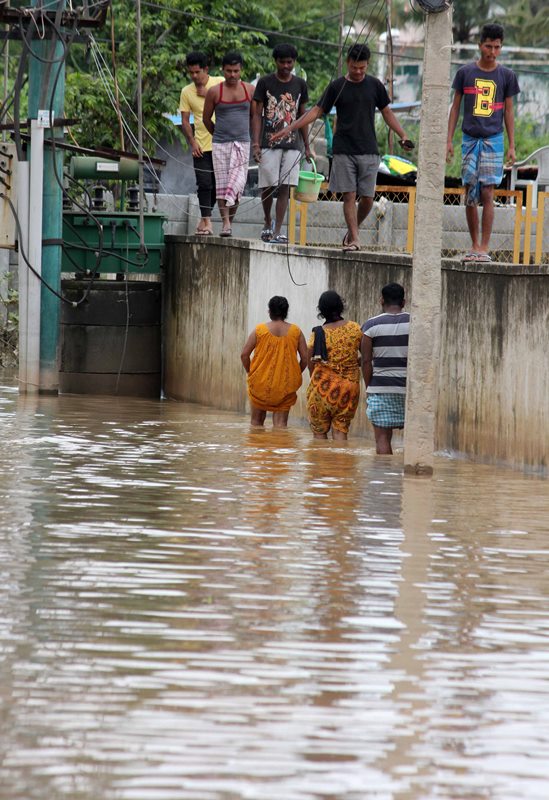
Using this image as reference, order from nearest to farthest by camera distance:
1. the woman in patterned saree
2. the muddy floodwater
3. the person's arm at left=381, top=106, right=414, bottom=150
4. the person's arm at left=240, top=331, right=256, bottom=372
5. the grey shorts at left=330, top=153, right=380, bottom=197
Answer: the muddy floodwater < the woman in patterned saree < the person's arm at left=240, top=331, right=256, bottom=372 < the person's arm at left=381, top=106, right=414, bottom=150 < the grey shorts at left=330, top=153, right=380, bottom=197

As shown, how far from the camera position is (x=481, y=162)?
13375 millimetres

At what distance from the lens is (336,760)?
5.07 m

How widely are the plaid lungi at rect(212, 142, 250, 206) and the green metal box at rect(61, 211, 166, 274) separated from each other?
86.1 inches

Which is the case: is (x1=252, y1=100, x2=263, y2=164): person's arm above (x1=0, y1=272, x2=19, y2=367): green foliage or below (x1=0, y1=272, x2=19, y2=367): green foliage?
above

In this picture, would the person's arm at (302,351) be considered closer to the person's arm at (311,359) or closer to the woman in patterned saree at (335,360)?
the person's arm at (311,359)

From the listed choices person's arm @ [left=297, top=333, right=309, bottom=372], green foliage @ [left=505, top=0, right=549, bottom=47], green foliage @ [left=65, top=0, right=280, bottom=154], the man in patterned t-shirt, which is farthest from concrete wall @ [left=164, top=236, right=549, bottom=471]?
green foliage @ [left=505, top=0, right=549, bottom=47]

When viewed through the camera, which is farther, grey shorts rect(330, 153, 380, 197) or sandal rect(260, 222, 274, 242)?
sandal rect(260, 222, 274, 242)

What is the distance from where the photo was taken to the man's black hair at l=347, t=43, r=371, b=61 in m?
14.4

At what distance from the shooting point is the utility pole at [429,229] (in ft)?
37.2

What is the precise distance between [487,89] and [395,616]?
7.37 meters

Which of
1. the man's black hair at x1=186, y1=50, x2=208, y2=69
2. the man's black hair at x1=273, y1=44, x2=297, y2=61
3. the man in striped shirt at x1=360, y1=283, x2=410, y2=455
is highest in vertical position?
the man's black hair at x1=186, y1=50, x2=208, y2=69

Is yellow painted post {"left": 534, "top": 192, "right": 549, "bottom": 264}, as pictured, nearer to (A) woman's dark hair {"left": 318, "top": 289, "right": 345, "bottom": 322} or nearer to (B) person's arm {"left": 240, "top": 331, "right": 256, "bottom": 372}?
(A) woman's dark hair {"left": 318, "top": 289, "right": 345, "bottom": 322}

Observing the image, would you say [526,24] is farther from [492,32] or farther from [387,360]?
[387,360]

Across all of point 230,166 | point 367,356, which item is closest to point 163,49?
point 230,166
